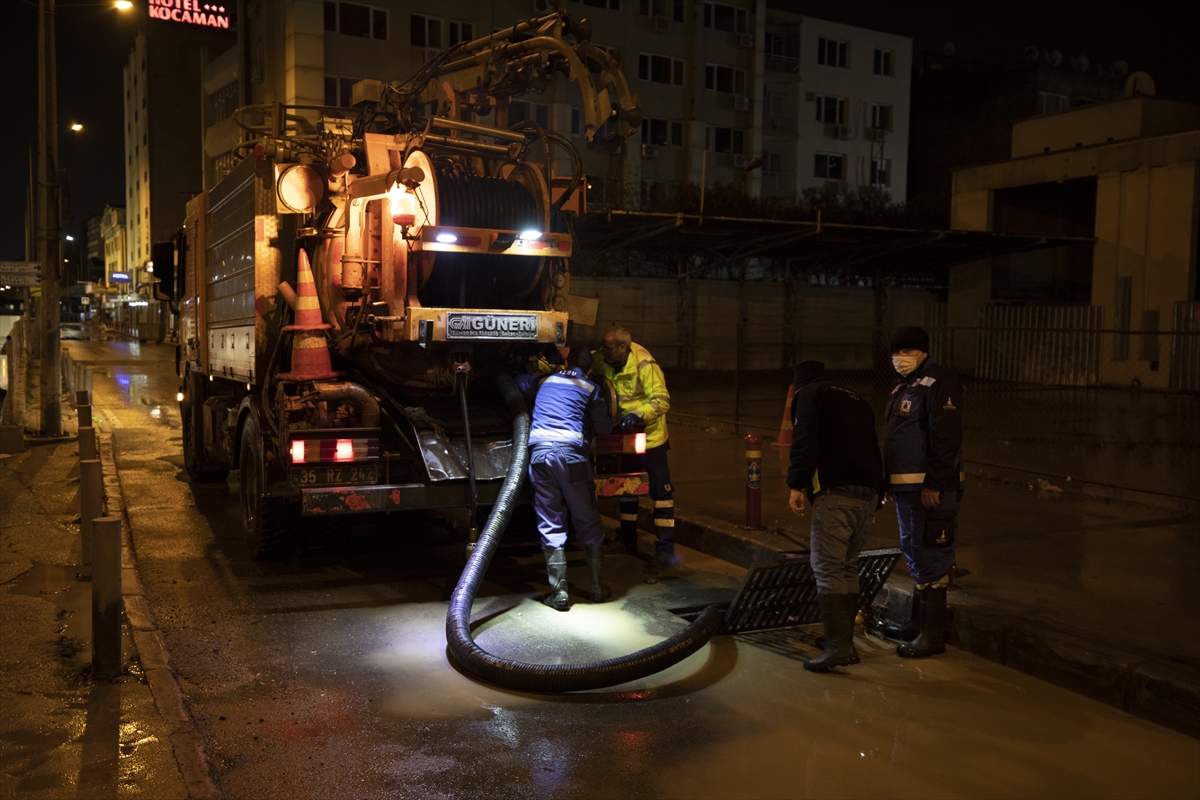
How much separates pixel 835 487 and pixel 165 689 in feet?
11.6

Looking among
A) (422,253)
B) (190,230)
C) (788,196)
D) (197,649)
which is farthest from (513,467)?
(788,196)

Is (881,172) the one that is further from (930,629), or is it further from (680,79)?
(930,629)

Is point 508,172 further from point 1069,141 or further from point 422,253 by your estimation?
point 1069,141

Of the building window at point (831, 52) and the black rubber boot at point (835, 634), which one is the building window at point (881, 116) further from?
the black rubber boot at point (835, 634)

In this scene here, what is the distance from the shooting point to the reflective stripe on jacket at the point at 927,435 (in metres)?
5.46

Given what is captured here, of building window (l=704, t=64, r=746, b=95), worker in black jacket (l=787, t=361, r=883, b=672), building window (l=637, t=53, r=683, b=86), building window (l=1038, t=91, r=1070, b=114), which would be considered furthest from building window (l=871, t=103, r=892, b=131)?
worker in black jacket (l=787, t=361, r=883, b=672)

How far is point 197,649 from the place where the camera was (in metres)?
5.64

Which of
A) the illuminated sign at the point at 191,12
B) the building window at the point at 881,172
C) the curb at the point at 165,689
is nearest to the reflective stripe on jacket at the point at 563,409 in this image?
the curb at the point at 165,689

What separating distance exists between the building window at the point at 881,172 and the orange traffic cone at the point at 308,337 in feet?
140

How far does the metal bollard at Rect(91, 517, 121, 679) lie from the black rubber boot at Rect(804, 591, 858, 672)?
11.7 feet

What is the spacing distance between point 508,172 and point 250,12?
34842mm

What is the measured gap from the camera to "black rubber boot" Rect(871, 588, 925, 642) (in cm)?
574

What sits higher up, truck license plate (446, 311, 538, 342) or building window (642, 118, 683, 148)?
building window (642, 118, 683, 148)

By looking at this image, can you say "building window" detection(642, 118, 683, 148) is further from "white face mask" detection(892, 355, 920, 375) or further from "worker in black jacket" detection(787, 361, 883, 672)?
"worker in black jacket" detection(787, 361, 883, 672)
